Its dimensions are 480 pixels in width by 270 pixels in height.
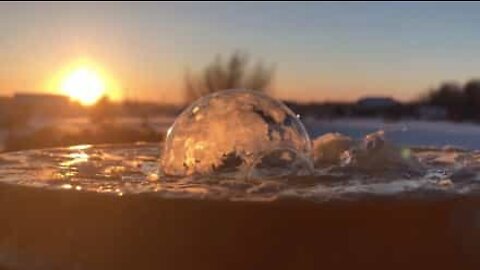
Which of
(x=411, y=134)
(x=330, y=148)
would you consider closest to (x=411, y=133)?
(x=411, y=134)

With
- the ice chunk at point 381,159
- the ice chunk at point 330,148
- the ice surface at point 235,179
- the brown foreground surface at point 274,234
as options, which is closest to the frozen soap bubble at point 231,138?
the ice surface at point 235,179

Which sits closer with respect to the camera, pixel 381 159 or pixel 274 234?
pixel 274 234

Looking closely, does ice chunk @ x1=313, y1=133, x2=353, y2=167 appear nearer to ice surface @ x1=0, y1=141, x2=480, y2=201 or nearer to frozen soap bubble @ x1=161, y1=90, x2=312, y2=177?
ice surface @ x1=0, y1=141, x2=480, y2=201

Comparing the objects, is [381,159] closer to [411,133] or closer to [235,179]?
[235,179]

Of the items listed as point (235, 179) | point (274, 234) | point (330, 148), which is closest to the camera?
point (274, 234)

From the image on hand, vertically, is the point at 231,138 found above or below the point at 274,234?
above

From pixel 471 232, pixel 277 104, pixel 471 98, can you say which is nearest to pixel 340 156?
pixel 277 104

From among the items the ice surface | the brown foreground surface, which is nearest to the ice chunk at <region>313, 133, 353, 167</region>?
the ice surface
